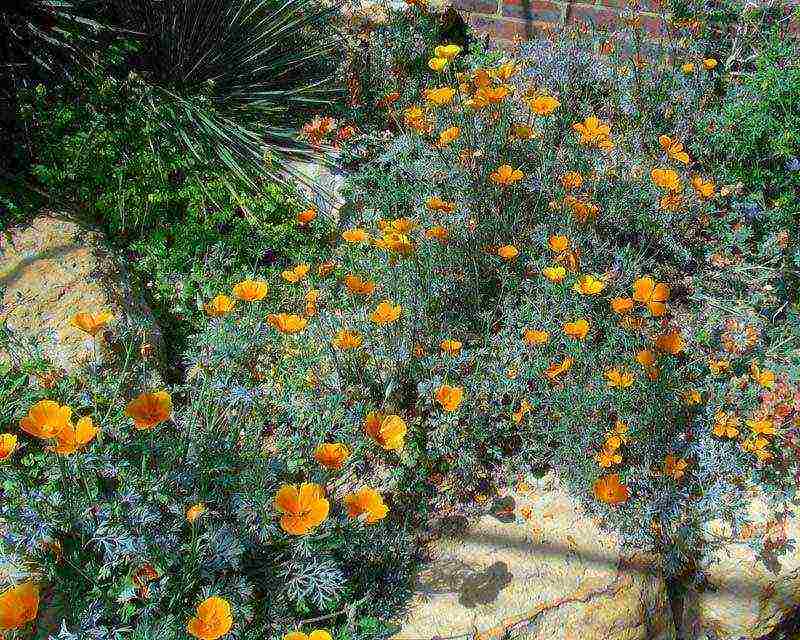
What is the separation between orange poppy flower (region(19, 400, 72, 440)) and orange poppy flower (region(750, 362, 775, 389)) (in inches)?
87.9

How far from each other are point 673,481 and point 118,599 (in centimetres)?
170

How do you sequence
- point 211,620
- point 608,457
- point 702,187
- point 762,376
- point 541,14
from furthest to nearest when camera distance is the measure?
point 541,14
point 702,187
point 762,376
point 608,457
point 211,620

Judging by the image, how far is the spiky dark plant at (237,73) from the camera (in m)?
3.36

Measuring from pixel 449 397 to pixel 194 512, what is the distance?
85 cm

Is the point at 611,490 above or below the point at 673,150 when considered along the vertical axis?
below

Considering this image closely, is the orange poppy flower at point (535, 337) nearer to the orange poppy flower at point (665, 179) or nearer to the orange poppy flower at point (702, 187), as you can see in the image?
the orange poppy flower at point (665, 179)

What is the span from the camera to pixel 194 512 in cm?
184

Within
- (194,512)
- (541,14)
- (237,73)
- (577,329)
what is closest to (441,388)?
(577,329)

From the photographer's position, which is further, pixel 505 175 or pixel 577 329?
pixel 505 175

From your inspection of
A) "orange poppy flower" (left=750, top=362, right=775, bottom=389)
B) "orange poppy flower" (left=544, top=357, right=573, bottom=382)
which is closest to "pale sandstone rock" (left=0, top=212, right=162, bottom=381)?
"orange poppy flower" (left=544, top=357, right=573, bottom=382)

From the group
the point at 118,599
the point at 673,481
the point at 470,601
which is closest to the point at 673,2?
the point at 673,481

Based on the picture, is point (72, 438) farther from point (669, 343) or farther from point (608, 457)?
point (669, 343)

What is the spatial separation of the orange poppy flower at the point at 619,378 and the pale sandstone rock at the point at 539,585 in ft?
1.43

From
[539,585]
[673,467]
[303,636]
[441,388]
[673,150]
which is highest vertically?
[673,150]
